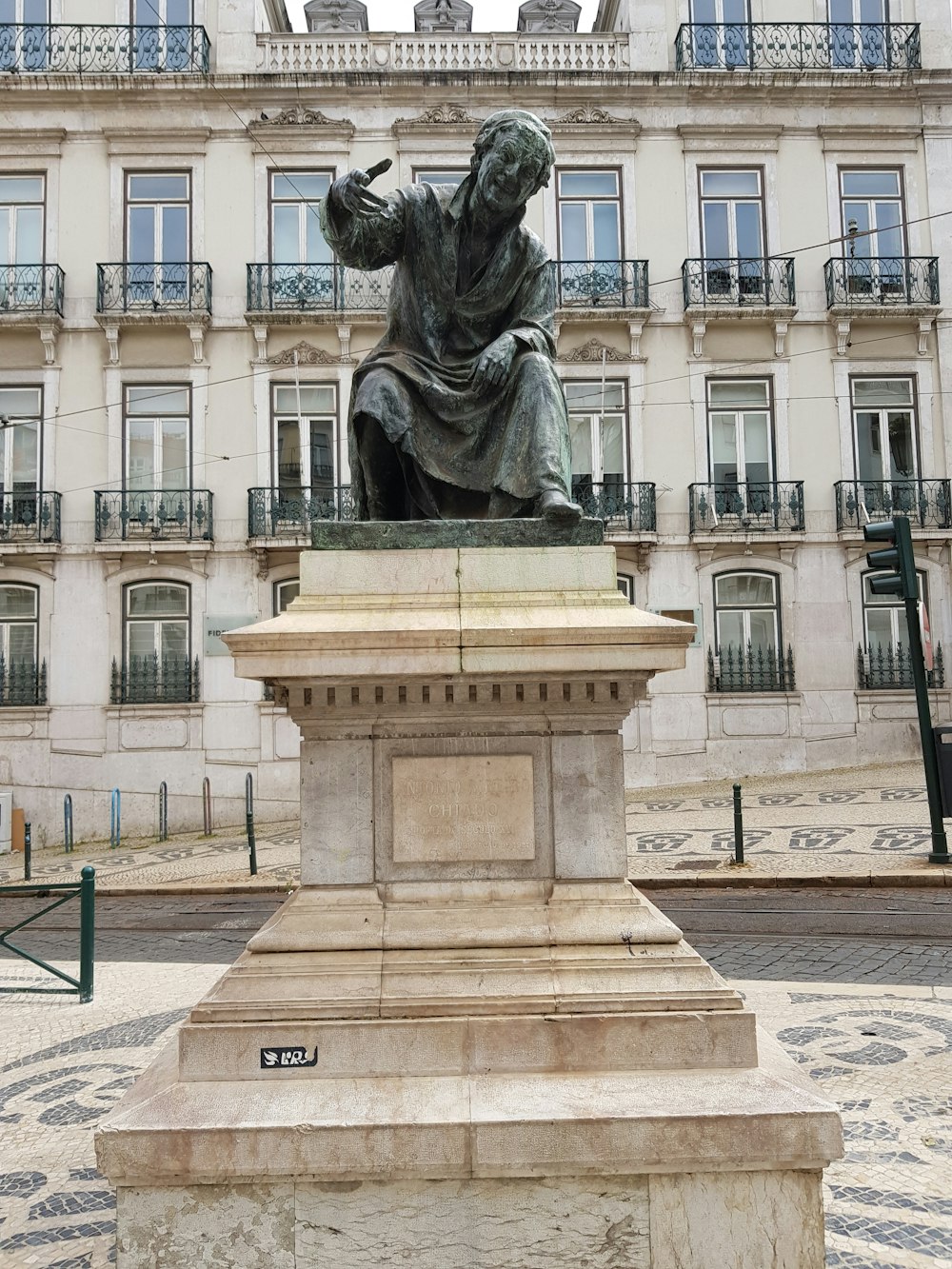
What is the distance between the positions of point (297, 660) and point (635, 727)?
16.3m

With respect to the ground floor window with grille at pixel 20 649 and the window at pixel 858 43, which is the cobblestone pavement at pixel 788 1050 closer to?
the ground floor window with grille at pixel 20 649

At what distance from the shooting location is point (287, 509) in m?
19.4

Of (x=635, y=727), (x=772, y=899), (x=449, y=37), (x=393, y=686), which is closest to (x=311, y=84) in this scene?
(x=449, y=37)

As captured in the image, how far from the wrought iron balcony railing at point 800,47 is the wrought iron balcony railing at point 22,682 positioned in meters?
16.6

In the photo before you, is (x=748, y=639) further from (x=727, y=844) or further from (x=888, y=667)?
(x=727, y=844)

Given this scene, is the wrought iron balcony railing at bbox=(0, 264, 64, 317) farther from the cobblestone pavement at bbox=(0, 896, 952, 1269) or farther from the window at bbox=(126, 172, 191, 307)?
the cobblestone pavement at bbox=(0, 896, 952, 1269)

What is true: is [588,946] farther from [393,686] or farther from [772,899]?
[772,899]

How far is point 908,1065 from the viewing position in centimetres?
476

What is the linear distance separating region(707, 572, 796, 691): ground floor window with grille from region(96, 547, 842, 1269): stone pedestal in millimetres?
16422

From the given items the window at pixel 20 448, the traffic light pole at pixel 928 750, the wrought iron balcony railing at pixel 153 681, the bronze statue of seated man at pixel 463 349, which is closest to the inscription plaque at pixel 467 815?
the bronze statue of seated man at pixel 463 349

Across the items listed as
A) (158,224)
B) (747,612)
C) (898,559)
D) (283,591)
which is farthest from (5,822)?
(898,559)

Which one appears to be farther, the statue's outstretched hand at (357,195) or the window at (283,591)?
the window at (283,591)

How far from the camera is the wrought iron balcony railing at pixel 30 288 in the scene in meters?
19.5

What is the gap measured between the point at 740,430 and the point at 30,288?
45.0 feet
